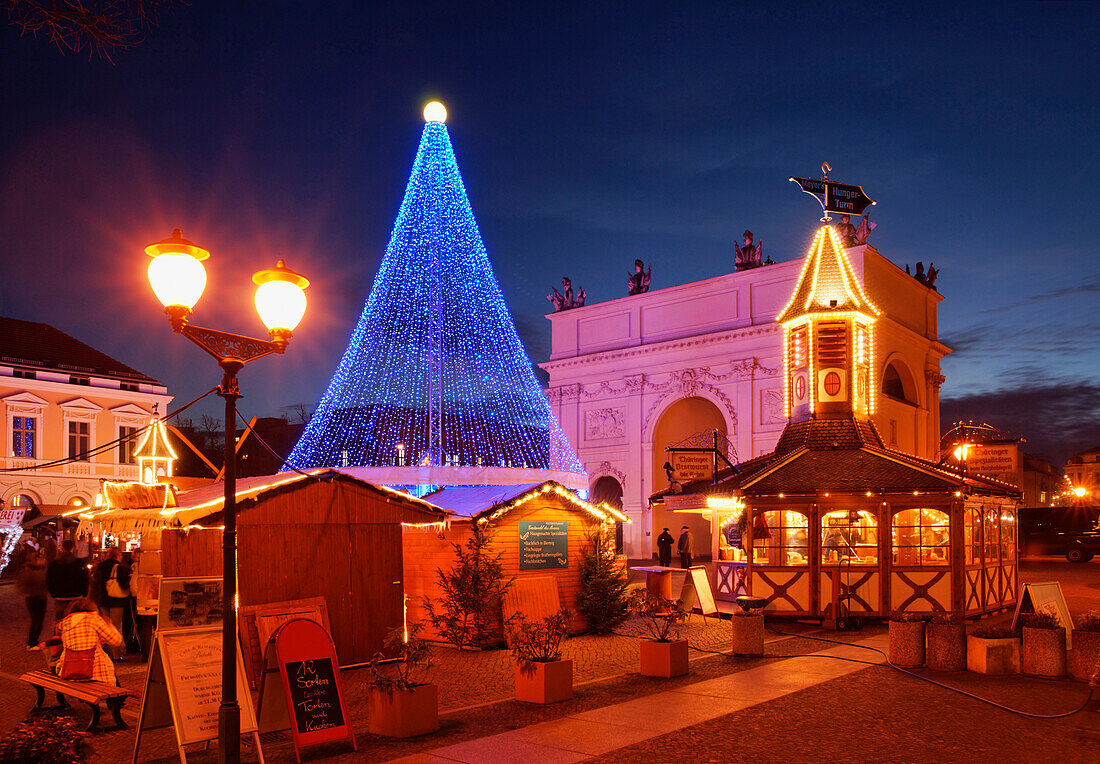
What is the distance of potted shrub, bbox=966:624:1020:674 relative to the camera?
11914 mm

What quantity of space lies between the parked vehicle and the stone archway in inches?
655

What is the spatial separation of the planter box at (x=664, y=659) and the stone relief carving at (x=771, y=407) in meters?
27.0

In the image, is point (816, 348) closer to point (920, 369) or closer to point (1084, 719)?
point (1084, 719)

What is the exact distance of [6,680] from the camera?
12242 millimetres

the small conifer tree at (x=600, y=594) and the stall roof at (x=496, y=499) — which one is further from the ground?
the stall roof at (x=496, y=499)

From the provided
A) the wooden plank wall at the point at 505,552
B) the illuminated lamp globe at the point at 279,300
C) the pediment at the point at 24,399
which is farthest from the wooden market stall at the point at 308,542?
the pediment at the point at 24,399

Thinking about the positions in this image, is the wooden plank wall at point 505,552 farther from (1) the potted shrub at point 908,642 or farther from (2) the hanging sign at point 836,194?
(2) the hanging sign at point 836,194

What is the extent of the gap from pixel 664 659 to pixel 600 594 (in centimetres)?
503

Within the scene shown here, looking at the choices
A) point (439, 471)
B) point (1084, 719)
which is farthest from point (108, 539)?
point (1084, 719)

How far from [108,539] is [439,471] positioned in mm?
9151

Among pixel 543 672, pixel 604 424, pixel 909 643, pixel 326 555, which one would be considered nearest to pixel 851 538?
pixel 909 643

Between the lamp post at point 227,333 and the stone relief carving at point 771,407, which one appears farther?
the stone relief carving at point 771,407

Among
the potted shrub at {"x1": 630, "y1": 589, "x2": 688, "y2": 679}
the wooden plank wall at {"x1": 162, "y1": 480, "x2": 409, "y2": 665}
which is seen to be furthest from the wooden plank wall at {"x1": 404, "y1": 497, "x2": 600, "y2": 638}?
the potted shrub at {"x1": 630, "y1": 589, "x2": 688, "y2": 679}

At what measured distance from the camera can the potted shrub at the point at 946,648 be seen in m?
12.0
